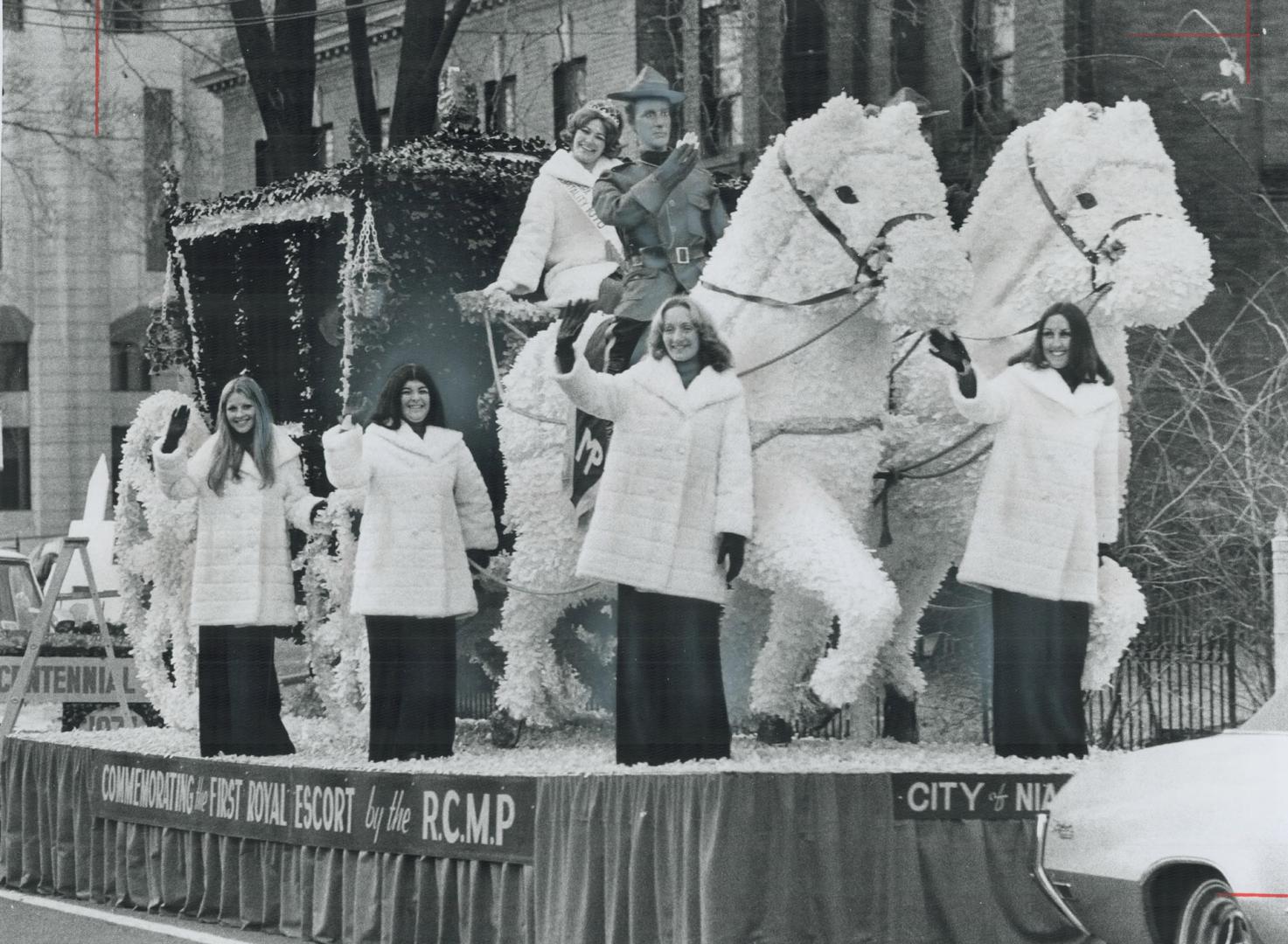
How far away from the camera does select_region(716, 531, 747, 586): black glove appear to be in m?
8.59

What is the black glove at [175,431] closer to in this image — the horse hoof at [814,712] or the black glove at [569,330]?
the black glove at [569,330]

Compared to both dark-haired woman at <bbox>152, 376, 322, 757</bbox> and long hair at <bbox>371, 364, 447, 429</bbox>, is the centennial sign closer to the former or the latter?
dark-haired woman at <bbox>152, 376, 322, 757</bbox>

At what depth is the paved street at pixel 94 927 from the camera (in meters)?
9.65

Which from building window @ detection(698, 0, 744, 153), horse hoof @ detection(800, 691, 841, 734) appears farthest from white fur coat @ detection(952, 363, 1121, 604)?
building window @ detection(698, 0, 744, 153)

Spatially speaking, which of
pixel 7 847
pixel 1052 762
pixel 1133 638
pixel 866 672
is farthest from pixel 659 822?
pixel 7 847

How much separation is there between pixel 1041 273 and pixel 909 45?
1559 mm

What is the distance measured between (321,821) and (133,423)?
3.29 meters

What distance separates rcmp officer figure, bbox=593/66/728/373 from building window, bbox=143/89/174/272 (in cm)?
286

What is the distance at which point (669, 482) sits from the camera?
8547 millimetres

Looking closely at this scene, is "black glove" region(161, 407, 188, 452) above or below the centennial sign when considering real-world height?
above

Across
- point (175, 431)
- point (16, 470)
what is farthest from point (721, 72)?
point (16, 470)

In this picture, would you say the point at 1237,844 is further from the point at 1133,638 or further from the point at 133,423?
the point at 133,423

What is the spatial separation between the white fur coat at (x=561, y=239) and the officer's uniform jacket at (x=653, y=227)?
33.2 inches

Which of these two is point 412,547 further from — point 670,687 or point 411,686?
point 670,687
